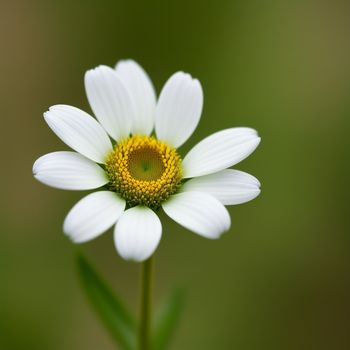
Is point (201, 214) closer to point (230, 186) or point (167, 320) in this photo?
point (230, 186)

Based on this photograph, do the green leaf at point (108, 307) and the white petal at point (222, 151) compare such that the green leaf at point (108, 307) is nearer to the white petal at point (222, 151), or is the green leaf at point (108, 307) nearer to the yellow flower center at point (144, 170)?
the yellow flower center at point (144, 170)

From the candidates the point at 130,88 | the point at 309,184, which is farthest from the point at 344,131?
the point at 130,88

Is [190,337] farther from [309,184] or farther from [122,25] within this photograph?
[122,25]

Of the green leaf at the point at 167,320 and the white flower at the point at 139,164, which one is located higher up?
the white flower at the point at 139,164

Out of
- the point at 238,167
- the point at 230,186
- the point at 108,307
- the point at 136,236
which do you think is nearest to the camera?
the point at 136,236

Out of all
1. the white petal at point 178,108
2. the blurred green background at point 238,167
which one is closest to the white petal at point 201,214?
A: the white petal at point 178,108

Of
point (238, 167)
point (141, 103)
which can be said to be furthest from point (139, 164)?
point (238, 167)

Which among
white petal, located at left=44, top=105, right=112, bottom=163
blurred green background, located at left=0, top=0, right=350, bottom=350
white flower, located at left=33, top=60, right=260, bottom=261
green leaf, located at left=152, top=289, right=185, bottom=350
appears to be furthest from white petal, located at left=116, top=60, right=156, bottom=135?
blurred green background, located at left=0, top=0, right=350, bottom=350
